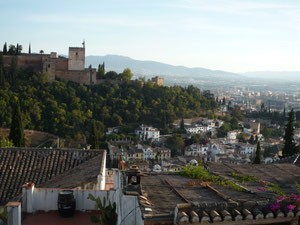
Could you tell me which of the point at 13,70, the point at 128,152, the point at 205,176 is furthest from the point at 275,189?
the point at 13,70

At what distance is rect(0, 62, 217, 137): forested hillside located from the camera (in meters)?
36.7

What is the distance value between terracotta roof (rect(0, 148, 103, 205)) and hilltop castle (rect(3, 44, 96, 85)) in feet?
112

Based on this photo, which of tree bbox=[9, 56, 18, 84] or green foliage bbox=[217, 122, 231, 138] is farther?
green foliage bbox=[217, 122, 231, 138]

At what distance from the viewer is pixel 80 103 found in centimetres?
4084

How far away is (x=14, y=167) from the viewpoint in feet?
21.8

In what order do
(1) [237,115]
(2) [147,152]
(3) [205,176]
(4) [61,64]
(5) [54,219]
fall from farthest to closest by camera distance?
(1) [237,115]
(4) [61,64]
(2) [147,152]
(5) [54,219]
(3) [205,176]

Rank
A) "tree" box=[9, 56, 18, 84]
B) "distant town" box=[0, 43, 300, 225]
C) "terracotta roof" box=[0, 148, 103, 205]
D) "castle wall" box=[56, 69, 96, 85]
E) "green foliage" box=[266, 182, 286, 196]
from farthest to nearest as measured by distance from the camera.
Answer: "castle wall" box=[56, 69, 96, 85], "tree" box=[9, 56, 18, 84], "terracotta roof" box=[0, 148, 103, 205], "green foliage" box=[266, 182, 286, 196], "distant town" box=[0, 43, 300, 225]

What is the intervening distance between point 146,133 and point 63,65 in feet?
40.6

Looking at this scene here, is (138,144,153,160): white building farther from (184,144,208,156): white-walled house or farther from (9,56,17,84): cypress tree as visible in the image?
(9,56,17,84): cypress tree

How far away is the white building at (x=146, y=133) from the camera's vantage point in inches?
1747

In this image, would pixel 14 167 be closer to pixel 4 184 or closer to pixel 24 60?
pixel 4 184

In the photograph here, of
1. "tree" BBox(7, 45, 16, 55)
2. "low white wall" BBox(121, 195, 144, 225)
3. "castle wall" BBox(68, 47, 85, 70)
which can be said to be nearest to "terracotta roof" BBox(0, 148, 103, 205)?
"low white wall" BBox(121, 195, 144, 225)

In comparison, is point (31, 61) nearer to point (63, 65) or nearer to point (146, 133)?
point (63, 65)

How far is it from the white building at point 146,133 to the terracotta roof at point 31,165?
37.0m
